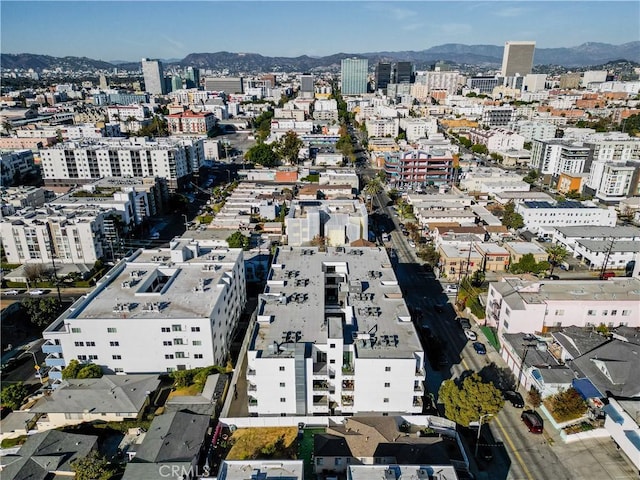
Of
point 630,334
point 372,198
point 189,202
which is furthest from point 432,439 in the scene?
point 189,202

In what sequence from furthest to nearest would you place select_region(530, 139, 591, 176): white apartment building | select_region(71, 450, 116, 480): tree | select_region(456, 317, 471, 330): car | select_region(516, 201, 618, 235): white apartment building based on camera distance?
select_region(530, 139, 591, 176): white apartment building < select_region(516, 201, 618, 235): white apartment building < select_region(456, 317, 471, 330): car < select_region(71, 450, 116, 480): tree

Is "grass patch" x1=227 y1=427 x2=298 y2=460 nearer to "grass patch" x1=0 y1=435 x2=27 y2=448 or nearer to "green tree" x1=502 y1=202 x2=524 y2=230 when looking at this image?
"grass patch" x1=0 y1=435 x2=27 y2=448

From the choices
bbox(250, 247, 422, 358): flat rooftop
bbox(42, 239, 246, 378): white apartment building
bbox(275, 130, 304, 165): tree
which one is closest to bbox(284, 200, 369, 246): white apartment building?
bbox(250, 247, 422, 358): flat rooftop

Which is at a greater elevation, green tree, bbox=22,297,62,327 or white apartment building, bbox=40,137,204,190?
white apartment building, bbox=40,137,204,190

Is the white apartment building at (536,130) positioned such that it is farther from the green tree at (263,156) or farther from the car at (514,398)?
the car at (514,398)

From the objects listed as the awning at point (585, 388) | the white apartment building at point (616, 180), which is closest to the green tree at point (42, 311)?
the awning at point (585, 388)
